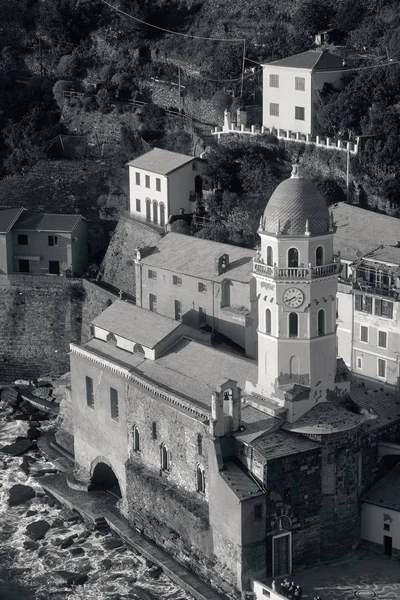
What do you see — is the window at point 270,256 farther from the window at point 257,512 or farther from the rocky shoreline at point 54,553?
the rocky shoreline at point 54,553

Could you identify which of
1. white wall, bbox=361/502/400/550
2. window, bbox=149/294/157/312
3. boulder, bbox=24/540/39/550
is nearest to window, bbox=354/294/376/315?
window, bbox=149/294/157/312

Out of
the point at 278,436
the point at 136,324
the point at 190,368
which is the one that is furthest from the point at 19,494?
the point at 278,436

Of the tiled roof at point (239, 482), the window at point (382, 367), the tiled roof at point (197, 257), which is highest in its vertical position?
the tiled roof at point (197, 257)

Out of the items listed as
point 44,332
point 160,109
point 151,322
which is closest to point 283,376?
point 151,322

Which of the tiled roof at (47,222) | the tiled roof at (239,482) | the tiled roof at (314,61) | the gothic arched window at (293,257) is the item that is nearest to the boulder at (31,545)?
the tiled roof at (239,482)

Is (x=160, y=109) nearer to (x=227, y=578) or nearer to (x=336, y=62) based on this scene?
(x=336, y=62)

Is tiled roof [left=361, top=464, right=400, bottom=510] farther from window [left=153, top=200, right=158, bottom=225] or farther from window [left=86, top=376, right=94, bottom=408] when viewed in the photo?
window [left=153, top=200, right=158, bottom=225]

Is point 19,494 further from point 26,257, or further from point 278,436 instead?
point 26,257
